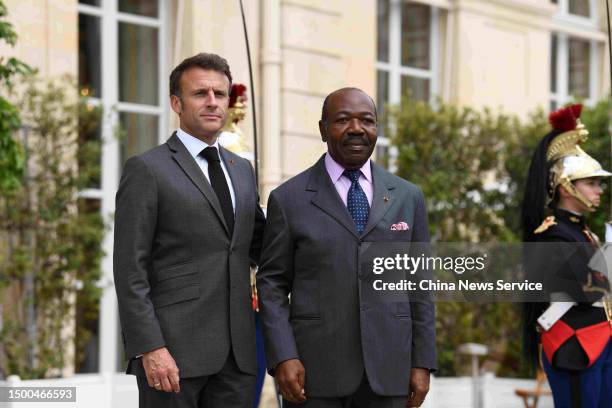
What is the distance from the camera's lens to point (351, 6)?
12.8 metres

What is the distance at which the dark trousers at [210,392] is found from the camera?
14.8 feet

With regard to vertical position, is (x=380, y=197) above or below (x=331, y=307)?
above

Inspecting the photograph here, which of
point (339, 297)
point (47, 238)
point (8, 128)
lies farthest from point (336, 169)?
point (47, 238)

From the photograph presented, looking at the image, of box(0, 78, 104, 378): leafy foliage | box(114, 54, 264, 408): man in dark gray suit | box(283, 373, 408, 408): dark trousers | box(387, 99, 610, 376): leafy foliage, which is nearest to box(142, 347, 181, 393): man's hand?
box(114, 54, 264, 408): man in dark gray suit

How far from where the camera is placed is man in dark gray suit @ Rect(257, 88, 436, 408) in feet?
15.3

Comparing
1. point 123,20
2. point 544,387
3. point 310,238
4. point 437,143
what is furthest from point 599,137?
point 310,238

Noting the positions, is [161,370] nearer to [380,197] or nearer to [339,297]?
[339,297]

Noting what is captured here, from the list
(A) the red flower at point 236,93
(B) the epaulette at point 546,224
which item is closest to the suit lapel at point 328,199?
(B) the epaulette at point 546,224

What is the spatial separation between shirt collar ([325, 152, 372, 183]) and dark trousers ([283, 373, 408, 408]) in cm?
75

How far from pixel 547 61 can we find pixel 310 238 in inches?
424

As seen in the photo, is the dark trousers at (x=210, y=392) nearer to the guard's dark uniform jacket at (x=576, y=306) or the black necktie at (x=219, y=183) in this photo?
the black necktie at (x=219, y=183)

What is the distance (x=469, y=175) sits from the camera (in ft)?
40.7

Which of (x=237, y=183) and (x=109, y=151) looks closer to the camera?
(x=237, y=183)

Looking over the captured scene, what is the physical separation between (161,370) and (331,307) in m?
0.68
